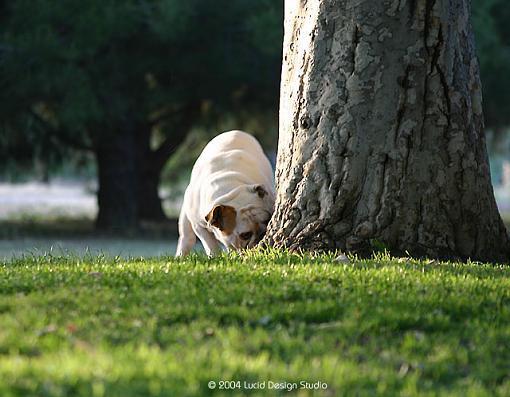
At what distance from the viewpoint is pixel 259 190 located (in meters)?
9.54

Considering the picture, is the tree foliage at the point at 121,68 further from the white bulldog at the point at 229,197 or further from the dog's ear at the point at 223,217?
the dog's ear at the point at 223,217

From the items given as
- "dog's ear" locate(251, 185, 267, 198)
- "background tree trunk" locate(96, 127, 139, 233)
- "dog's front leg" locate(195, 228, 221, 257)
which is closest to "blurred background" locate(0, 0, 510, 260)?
"background tree trunk" locate(96, 127, 139, 233)

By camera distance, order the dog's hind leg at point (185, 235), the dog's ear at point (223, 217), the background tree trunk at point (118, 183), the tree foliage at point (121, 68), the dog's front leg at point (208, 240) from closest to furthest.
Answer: the dog's ear at point (223, 217)
the dog's front leg at point (208, 240)
the dog's hind leg at point (185, 235)
the tree foliage at point (121, 68)
the background tree trunk at point (118, 183)

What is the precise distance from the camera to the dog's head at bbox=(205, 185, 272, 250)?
9328mm

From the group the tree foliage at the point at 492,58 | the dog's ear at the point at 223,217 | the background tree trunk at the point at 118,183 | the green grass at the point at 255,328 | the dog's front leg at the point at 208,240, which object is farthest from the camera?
the background tree trunk at the point at 118,183

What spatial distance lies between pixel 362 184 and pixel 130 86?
1342 centimetres

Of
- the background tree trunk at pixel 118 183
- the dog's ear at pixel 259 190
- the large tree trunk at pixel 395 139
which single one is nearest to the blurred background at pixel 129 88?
the background tree trunk at pixel 118 183

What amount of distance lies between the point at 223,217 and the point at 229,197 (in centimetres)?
21

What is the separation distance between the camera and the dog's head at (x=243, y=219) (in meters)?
9.33

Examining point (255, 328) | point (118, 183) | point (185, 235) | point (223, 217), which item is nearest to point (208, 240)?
point (223, 217)

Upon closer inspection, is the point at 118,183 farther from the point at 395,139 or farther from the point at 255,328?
the point at 255,328

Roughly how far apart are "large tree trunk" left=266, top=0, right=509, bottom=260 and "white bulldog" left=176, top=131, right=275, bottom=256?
1337 millimetres

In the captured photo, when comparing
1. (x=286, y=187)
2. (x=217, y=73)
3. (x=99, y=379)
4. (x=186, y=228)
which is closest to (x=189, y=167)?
(x=217, y=73)

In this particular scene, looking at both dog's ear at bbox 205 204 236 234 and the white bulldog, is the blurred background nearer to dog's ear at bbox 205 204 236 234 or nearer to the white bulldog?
the white bulldog
